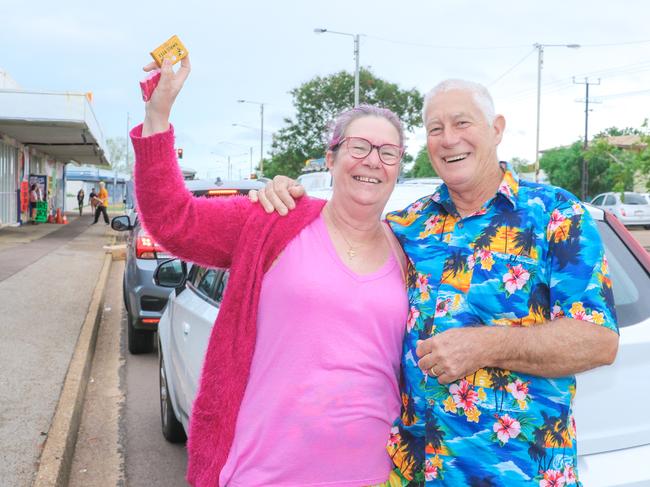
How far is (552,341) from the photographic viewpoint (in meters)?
1.80

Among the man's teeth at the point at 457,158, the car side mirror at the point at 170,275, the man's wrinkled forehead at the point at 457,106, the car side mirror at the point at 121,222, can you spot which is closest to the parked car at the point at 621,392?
the man's teeth at the point at 457,158

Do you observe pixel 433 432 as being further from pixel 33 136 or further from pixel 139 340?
pixel 33 136

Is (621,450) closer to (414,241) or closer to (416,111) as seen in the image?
(414,241)

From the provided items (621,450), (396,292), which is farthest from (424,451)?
(621,450)

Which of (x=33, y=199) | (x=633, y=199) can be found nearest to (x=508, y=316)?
(x=33, y=199)

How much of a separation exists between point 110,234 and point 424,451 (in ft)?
81.5

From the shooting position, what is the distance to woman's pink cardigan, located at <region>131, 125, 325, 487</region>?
2.08 m

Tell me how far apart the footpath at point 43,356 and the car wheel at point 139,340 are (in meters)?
0.43

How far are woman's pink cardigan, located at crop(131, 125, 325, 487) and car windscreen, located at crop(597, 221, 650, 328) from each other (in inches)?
50.6

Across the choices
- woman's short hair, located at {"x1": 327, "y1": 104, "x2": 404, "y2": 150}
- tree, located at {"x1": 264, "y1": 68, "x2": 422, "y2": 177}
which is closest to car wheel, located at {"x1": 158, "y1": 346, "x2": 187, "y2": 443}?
woman's short hair, located at {"x1": 327, "y1": 104, "x2": 404, "y2": 150}

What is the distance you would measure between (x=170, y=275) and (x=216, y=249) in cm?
346

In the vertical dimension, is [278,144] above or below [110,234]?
above

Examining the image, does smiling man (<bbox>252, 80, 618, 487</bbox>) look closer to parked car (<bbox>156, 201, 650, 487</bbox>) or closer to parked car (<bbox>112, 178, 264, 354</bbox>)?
parked car (<bbox>156, 201, 650, 487</bbox>)

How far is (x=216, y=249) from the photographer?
219cm
